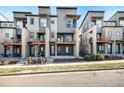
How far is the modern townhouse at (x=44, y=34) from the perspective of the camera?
8.57 meters

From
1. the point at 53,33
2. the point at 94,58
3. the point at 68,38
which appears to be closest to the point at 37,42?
the point at 53,33

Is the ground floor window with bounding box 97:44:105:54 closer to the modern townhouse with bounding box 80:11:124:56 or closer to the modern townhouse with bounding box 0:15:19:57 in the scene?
the modern townhouse with bounding box 80:11:124:56

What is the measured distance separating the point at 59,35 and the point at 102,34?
7.77 feet

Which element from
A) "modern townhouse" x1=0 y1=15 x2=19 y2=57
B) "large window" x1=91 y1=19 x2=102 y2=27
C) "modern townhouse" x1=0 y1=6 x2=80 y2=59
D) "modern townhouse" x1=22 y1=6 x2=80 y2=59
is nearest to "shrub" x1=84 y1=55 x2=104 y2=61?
"modern townhouse" x1=0 y1=6 x2=80 y2=59

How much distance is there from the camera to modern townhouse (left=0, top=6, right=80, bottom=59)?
8570mm

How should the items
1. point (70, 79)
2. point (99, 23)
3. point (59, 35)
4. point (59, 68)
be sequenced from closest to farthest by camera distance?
point (70, 79)
point (59, 68)
point (99, 23)
point (59, 35)

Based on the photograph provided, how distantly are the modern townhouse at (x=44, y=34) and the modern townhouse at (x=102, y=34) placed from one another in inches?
27.0

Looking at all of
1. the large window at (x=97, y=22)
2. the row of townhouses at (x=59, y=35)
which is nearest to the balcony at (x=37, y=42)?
Result: the row of townhouses at (x=59, y=35)

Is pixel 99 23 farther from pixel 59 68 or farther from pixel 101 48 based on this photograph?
pixel 59 68

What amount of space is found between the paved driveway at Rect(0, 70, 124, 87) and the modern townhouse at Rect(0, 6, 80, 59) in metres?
2.97

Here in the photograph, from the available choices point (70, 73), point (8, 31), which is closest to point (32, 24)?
point (8, 31)

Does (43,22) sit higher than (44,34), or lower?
higher

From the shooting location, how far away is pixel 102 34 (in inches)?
360

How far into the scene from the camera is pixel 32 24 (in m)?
10.3
